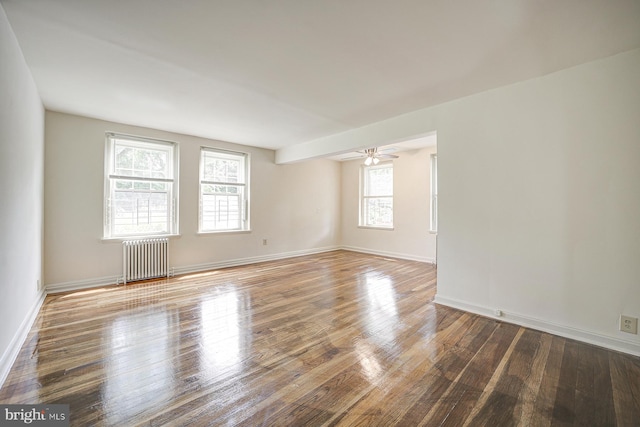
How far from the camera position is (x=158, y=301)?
3498 millimetres

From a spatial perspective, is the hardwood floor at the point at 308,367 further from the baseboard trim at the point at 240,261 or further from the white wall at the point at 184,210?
the baseboard trim at the point at 240,261

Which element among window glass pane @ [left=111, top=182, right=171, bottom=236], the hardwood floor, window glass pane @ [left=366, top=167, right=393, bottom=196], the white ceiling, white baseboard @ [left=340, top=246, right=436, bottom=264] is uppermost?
the white ceiling

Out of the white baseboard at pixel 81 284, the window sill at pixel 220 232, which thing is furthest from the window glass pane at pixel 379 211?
the white baseboard at pixel 81 284

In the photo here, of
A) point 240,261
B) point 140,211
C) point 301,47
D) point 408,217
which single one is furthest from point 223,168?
point 408,217

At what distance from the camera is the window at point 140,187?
4.30 metres

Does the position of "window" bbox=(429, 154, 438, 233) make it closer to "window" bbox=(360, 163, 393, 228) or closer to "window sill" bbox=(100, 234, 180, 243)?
"window" bbox=(360, 163, 393, 228)

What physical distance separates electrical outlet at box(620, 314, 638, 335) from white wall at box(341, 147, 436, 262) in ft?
11.7

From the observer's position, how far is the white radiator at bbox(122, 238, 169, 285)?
4.33 meters

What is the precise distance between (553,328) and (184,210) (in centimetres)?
530

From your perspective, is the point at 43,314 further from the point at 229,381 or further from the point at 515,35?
the point at 515,35

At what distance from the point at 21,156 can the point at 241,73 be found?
205 centimetres

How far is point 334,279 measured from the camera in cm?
464

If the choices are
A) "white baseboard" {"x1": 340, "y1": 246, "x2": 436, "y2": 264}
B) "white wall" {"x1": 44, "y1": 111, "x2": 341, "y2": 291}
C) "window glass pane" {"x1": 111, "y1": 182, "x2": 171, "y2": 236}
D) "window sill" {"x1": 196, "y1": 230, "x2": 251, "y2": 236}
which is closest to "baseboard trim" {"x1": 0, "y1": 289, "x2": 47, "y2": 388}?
"white wall" {"x1": 44, "y1": 111, "x2": 341, "y2": 291}

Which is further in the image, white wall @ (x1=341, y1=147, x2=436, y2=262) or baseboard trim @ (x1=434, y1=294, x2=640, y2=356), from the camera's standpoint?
white wall @ (x1=341, y1=147, x2=436, y2=262)
